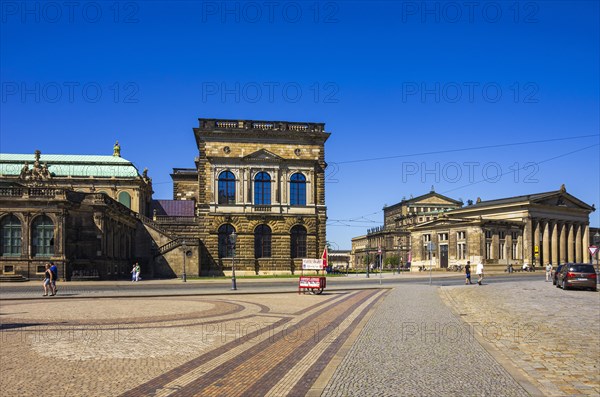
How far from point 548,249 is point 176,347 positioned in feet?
A: 356

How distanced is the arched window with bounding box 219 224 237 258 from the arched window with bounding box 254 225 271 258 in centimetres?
275

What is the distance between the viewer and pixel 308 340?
13836mm

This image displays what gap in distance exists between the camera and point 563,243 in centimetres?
11575

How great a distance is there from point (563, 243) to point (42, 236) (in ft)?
332

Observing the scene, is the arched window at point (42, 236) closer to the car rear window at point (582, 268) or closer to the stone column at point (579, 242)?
the car rear window at point (582, 268)

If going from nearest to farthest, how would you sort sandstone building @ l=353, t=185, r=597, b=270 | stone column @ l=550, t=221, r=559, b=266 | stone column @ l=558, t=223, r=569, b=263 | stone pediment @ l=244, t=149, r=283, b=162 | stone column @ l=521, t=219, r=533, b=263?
stone pediment @ l=244, t=149, r=283, b=162 < sandstone building @ l=353, t=185, r=597, b=270 < stone column @ l=521, t=219, r=533, b=263 < stone column @ l=550, t=221, r=559, b=266 < stone column @ l=558, t=223, r=569, b=263

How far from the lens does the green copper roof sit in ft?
243

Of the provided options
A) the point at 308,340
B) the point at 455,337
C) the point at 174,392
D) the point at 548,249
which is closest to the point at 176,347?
the point at 308,340

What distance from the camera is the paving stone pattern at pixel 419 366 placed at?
28.8 feet

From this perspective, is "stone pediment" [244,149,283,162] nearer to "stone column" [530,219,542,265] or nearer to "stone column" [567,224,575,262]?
"stone column" [530,219,542,265]

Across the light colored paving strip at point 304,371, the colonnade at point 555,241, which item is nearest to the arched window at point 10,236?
the light colored paving strip at point 304,371

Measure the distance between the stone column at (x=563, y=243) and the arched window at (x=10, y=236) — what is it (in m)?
99.3

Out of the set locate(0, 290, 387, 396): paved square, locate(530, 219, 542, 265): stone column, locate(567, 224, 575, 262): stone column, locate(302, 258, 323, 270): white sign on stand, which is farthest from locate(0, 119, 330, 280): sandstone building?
locate(567, 224, 575, 262): stone column

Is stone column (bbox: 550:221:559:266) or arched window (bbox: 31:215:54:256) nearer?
arched window (bbox: 31:215:54:256)
